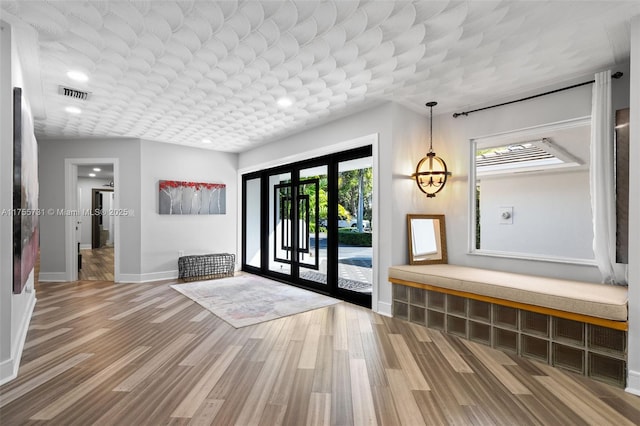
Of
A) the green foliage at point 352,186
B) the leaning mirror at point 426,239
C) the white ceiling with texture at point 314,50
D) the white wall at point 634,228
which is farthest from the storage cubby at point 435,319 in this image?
the white ceiling with texture at point 314,50

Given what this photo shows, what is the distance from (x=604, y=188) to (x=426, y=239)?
5.94 feet

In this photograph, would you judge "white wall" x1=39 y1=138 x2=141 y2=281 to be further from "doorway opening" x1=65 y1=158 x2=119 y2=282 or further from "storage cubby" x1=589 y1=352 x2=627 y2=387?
"storage cubby" x1=589 y1=352 x2=627 y2=387

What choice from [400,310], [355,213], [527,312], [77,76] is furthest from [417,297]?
[77,76]

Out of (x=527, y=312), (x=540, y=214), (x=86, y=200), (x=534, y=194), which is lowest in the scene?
(x=527, y=312)

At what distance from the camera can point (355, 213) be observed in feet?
16.9

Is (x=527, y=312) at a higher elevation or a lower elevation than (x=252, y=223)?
lower

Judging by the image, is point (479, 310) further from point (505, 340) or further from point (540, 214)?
point (540, 214)

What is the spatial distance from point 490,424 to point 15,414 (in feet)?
9.54

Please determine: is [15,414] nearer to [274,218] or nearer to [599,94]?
[274,218]

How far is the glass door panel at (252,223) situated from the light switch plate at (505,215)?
14.7 ft

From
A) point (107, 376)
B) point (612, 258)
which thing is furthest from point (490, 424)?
point (107, 376)

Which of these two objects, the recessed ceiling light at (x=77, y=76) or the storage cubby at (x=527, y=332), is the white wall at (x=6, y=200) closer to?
the recessed ceiling light at (x=77, y=76)

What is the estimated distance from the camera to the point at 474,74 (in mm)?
3049

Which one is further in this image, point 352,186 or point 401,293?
point 352,186
